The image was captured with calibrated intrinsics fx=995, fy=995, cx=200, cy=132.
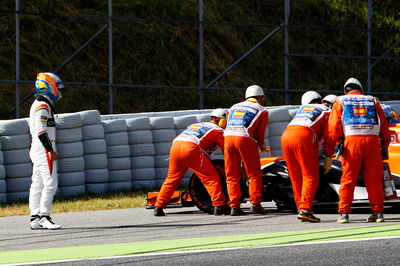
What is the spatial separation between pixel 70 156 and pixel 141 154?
153 centimetres

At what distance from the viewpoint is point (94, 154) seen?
16.8 metres

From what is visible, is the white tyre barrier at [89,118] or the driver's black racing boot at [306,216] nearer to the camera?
the driver's black racing boot at [306,216]

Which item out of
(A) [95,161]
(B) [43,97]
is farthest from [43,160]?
(A) [95,161]

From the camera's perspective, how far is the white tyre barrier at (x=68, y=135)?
16391 mm

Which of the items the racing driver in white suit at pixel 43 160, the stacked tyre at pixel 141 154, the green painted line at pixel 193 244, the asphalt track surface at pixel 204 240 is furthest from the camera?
the stacked tyre at pixel 141 154

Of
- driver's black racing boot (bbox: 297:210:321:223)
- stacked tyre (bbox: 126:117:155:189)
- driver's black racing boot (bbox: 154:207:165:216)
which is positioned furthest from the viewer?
stacked tyre (bbox: 126:117:155:189)

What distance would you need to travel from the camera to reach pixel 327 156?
12.1m

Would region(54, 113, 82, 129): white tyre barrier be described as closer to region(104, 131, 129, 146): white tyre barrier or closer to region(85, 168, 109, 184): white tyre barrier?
region(104, 131, 129, 146): white tyre barrier

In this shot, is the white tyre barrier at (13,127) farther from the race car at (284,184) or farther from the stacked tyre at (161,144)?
the race car at (284,184)

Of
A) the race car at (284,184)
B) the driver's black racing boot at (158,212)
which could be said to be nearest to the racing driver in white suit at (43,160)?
the driver's black racing boot at (158,212)

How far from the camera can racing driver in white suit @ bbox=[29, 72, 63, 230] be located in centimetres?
1199

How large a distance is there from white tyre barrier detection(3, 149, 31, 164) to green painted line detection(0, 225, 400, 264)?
6155 mm

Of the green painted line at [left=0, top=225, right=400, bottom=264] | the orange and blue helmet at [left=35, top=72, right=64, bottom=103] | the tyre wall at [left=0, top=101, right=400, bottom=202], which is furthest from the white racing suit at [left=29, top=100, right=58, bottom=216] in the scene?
the tyre wall at [left=0, top=101, right=400, bottom=202]

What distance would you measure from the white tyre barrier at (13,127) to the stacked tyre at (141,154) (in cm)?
222
